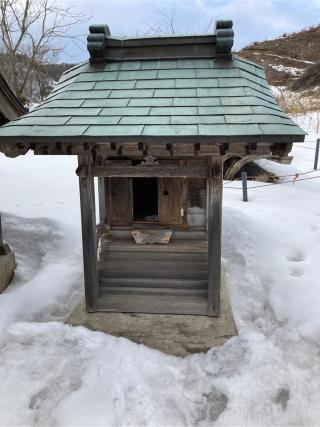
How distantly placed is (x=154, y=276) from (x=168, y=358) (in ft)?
4.36

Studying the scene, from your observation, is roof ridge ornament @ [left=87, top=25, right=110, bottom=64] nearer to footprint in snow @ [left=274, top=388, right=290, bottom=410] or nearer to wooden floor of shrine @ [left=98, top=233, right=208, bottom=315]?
wooden floor of shrine @ [left=98, top=233, right=208, bottom=315]

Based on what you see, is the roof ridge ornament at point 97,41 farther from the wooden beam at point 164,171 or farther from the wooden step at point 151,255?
the wooden step at point 151,255

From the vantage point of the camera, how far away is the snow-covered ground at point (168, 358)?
3.31 meters

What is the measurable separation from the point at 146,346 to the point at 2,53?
1397cm

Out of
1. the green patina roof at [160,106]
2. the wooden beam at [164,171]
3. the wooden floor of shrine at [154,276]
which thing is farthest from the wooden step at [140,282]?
the green patina roof at [160,106]

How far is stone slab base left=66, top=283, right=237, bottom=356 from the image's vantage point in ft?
13.7

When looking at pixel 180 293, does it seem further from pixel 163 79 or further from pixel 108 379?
pixel 163 79

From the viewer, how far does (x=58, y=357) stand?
3.91 m

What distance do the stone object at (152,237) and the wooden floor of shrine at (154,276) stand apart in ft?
0.21

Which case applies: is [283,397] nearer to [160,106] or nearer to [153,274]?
[153,274]

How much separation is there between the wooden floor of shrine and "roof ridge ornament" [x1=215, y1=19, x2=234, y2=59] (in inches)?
97.5

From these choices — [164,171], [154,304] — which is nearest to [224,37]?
[164,171]

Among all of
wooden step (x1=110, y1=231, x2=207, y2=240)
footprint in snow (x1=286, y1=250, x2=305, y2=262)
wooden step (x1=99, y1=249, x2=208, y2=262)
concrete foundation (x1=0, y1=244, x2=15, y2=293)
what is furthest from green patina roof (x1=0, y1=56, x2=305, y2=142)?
footprint in snow (x1=286, y1=250, x2=305, y2=262)

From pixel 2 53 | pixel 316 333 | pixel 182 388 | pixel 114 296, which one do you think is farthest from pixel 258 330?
pixel 2 53
